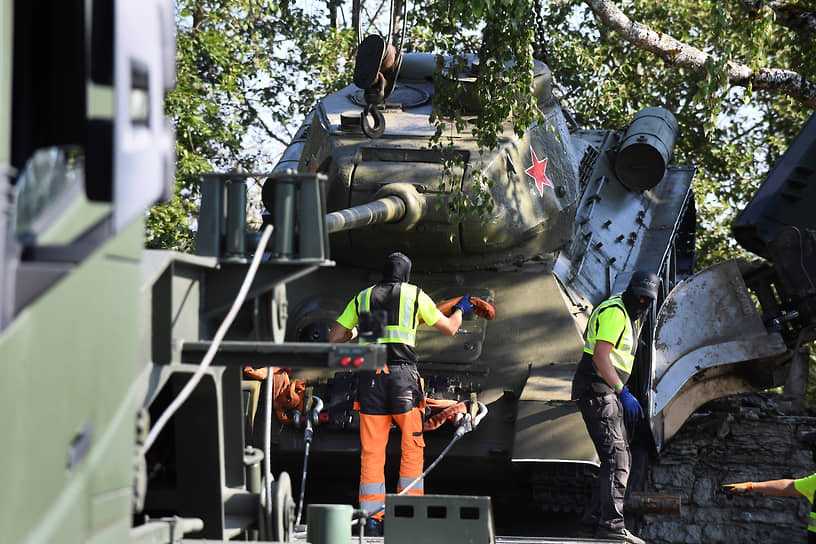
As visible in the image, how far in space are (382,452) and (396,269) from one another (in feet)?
3.70

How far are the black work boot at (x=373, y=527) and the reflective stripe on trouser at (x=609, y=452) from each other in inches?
51.1

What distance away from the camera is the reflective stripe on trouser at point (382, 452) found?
7.09 meters

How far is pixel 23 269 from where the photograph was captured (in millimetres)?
2283

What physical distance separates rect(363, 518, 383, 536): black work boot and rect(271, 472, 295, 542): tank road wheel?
6.27 ft

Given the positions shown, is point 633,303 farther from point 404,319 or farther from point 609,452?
point 404,319

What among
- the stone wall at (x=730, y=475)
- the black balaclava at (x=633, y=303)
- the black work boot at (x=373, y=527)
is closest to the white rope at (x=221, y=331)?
the black work boot at (x=373, y=527)

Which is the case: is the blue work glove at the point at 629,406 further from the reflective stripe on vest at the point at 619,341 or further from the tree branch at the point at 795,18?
the tree branch at the point at 795,18

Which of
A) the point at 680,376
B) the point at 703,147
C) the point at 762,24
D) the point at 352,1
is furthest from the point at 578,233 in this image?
the point at 352,1

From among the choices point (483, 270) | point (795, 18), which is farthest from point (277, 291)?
point (795, 18)

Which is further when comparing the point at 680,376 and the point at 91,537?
the point at 680,376

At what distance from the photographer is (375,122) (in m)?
8.61

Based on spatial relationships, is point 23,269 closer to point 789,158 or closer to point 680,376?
point 680,376

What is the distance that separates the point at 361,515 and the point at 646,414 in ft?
11.8

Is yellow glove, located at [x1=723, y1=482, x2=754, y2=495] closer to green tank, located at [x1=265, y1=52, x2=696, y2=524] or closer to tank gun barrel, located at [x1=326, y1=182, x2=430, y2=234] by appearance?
green tank, located at [x1=265, y1=52, x2=696, y2=524]
